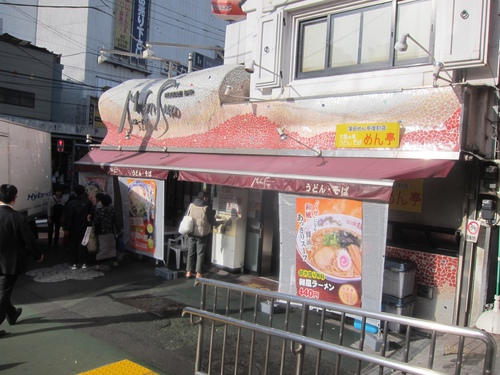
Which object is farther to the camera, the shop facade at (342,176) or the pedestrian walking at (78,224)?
the pedestrian walking at (78,224)

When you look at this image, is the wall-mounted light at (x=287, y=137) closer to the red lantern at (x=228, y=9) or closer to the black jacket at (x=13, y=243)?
the black jacket at (x=13, y=243)

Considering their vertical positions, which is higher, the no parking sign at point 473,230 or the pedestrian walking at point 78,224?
the no parking sign at point 473,230

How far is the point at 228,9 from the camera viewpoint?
36.0ft

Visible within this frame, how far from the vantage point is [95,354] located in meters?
4.95

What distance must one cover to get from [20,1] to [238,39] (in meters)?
30.4

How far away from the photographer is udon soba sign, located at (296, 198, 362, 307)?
5.95 meters

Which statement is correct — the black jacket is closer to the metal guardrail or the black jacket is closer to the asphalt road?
the asphalt road

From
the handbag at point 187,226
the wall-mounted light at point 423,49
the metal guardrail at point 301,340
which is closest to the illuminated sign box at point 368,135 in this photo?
the wall-mounted light at point 423,49

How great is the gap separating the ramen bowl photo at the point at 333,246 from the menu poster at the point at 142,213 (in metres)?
4.12

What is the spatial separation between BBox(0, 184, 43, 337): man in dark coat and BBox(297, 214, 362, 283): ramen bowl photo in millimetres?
3887

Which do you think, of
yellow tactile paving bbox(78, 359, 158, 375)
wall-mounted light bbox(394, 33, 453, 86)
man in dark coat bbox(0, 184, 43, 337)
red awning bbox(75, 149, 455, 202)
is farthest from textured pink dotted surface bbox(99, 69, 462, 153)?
yellow tactile paving bbox(78, 359, 158, 375)

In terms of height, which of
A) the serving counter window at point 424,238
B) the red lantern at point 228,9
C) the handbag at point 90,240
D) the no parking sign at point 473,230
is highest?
the red lantern at point 228,9

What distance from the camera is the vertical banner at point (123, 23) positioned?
3002 cm

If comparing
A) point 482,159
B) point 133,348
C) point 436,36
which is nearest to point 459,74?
point 436,36
